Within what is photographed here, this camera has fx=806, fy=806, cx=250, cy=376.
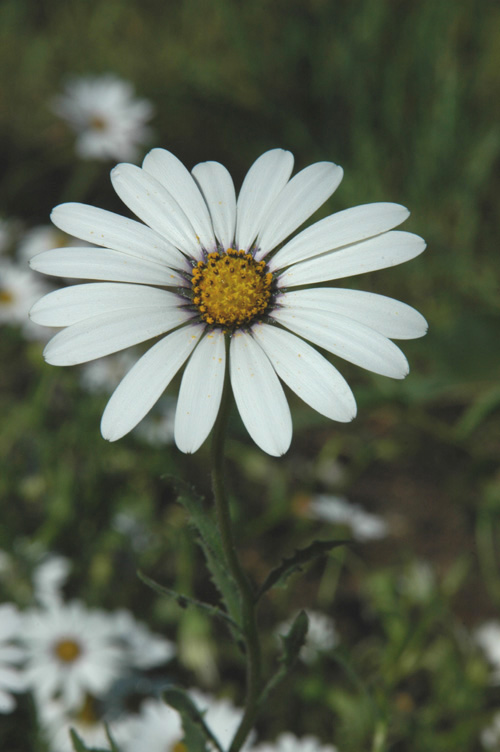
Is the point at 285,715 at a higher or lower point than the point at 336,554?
lower

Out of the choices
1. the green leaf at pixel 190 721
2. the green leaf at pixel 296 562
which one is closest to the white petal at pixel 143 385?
the green leaf at pixel 296 562

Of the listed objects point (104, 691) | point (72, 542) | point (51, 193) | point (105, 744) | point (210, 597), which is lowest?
point (105, 744)

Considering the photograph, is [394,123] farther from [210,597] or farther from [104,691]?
[104,691]

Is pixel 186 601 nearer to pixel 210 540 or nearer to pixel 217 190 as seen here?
pixel 210 540

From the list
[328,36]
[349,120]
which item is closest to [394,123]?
[349,120]

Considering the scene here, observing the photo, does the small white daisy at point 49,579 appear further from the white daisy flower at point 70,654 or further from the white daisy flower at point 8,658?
the white daisy flower at point 8,658

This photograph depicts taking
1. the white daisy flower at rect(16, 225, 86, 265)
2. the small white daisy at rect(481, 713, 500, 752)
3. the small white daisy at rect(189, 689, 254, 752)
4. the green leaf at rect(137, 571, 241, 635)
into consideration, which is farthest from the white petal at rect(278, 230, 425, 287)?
the white daisy flower at rect(16, 225, 86, 265)

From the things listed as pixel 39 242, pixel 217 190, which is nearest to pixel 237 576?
pixel 217 190
